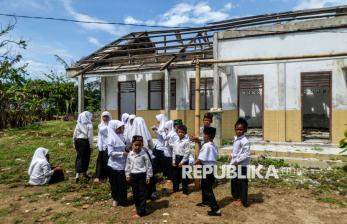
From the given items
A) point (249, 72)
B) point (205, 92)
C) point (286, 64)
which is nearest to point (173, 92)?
point (205, 92)

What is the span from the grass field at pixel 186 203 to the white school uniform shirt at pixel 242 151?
75 centimetres

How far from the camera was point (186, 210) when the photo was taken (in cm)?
596

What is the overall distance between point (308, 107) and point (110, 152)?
1274 centimetres

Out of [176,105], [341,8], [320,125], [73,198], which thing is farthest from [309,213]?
[320,125]

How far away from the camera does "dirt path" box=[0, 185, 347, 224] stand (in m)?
5.63

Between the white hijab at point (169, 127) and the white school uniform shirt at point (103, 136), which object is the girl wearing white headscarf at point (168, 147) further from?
the white school uniform shirt at point (103, 136)

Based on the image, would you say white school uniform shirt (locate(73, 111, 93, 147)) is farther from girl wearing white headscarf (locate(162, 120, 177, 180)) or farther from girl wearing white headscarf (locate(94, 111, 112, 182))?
girl wearing white headscarf (locate(162, 120, 177, 180))

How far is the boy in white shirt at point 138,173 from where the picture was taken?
5762 mm

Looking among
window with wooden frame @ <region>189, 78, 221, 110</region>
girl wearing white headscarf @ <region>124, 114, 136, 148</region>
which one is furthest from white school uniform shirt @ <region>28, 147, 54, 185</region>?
window with wooden frame @ <region>189, 78, 221, 110</region>

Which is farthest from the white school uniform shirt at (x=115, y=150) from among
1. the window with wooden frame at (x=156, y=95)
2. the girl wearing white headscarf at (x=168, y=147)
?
the window with wooden frame at (x=156, y=95)

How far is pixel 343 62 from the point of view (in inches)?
442

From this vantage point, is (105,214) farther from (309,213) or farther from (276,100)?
(276,100)

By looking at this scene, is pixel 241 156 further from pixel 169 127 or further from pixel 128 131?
pixel 128 131

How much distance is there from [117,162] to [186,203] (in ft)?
4.43
